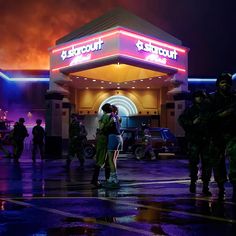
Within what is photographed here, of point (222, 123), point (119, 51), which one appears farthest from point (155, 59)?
point (222, 123)

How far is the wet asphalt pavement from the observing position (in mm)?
4723

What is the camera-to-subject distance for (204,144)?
292 inches

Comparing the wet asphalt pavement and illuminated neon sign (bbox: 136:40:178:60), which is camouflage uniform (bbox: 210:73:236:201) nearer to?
the wet asphalt pavement

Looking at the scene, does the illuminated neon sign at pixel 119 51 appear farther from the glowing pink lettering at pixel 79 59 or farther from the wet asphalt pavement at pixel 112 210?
the wet asphalt pavement at pixel 112 210

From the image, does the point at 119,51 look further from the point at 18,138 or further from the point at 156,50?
the point at 18,138

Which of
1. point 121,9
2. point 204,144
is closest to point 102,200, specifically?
point 204,144

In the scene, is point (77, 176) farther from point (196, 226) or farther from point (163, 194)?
point (196, 226)

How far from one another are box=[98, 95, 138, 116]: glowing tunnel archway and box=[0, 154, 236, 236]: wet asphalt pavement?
2001 centimetres

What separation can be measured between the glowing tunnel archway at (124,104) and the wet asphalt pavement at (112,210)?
2001cm

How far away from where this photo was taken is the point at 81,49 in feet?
68.5

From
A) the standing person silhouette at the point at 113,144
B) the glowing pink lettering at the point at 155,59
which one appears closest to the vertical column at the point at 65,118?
the glowing pink lettering at the point at 155,59

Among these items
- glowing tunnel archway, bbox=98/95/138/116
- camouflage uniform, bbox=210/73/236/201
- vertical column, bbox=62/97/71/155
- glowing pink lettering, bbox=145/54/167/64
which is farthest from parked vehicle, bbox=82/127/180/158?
camouflage uniform, bbox=210/73/236/201

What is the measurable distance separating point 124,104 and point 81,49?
909 cm

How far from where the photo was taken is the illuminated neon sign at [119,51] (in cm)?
1938
